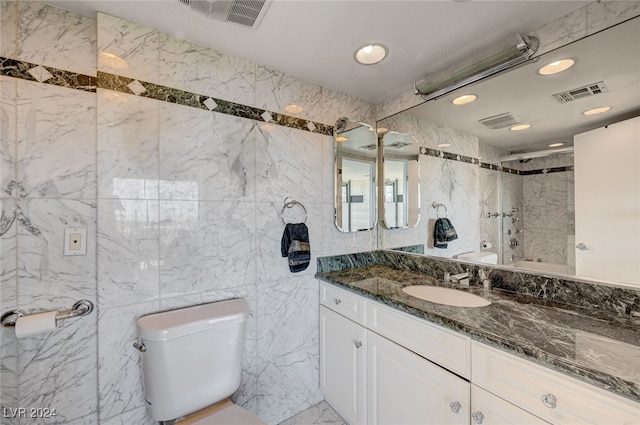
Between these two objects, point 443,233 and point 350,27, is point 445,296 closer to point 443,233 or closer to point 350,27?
point 443,233

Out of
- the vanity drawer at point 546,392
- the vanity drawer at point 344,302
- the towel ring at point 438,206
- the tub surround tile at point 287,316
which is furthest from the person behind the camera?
the towel ring at point 438,206

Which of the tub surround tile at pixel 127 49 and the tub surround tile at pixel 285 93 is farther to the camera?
the tub surround tile at pixel 285 93

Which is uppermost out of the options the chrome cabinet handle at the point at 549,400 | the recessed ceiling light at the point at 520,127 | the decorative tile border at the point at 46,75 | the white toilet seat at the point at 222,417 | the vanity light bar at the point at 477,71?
the vanity light bar at the point at 477,71

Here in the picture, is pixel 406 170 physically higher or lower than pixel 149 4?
lower

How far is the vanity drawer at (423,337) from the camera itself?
0.97 meters

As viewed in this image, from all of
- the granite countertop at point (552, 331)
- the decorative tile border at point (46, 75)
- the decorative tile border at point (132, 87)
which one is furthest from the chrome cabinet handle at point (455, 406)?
the decorative tile border at point (46, 75)

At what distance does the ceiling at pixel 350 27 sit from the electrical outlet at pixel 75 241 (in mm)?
980

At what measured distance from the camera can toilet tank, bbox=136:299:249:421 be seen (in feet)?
A: 3.59

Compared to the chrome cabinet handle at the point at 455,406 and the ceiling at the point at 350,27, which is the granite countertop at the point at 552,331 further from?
the ceiling at the point at 350,27

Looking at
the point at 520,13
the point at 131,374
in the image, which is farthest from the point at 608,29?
the point at 131,374

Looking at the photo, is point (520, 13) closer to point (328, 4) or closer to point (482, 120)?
point (482, 120)

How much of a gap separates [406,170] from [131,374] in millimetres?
2057

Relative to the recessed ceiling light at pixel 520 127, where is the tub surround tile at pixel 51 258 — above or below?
below

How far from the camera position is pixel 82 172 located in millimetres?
1133
